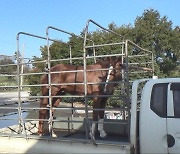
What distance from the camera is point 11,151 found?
4.79m

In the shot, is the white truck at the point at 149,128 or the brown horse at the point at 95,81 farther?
the brown horse at the point at 95,81

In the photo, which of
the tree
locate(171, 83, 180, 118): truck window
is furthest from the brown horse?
the tree

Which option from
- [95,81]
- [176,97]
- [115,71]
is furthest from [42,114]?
[176,97]

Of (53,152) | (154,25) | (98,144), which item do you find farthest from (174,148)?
(154,25)

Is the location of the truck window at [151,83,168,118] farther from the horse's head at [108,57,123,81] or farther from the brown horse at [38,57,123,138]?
the horse's head at [108,57,123,81]

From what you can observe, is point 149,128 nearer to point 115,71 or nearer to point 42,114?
point 115,71

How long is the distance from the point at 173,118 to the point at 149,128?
0.33m

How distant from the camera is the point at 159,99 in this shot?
429cm

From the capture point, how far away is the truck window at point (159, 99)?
4199 mm

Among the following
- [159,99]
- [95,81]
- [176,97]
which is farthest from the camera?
[95,81]

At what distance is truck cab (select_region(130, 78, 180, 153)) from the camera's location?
4.06 metres

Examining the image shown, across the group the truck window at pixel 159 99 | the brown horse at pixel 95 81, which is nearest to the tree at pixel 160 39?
the brown horse at pixel 95 81

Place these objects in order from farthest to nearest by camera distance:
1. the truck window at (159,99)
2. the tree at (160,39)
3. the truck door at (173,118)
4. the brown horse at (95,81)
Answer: the tree at (160,39), the brown horse at (95,81), the truck window at (159,99), the truck door at (173,118)

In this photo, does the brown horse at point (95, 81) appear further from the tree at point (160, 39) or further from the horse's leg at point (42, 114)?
the tree at point (160, 39)
